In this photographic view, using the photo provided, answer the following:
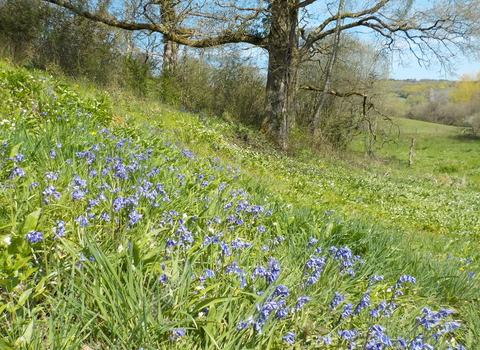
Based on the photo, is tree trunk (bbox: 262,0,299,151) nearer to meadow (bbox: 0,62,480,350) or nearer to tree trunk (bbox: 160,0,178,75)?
tree trunk (bbox: 160,0,178,75)

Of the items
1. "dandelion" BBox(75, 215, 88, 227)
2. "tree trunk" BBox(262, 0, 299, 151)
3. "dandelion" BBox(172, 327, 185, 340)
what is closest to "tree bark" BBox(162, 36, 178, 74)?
"tree trunk" BBox(262, 0, 299, 151)

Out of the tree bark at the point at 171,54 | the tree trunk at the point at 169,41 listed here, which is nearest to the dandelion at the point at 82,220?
the tree trunk at the point at 169,41

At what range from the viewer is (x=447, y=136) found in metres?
37.3

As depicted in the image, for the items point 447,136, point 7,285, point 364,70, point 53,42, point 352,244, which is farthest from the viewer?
point 447,136

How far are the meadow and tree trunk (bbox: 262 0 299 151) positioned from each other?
7.51m

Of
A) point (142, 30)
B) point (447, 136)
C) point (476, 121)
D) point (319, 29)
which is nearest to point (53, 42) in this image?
point (142, 30)

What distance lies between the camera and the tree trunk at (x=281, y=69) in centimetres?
1184

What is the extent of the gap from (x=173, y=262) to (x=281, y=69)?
11695 millimetres

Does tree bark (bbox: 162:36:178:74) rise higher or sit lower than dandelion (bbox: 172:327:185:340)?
higher

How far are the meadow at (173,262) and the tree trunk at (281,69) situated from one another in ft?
24.6

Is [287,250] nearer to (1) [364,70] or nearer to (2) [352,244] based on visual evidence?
(2) [352,244]

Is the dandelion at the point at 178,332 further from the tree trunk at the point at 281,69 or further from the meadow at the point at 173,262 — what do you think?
the tree trunk at the point at 281,69

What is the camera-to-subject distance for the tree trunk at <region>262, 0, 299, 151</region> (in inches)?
466

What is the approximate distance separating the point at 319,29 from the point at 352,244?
13.4 metres
